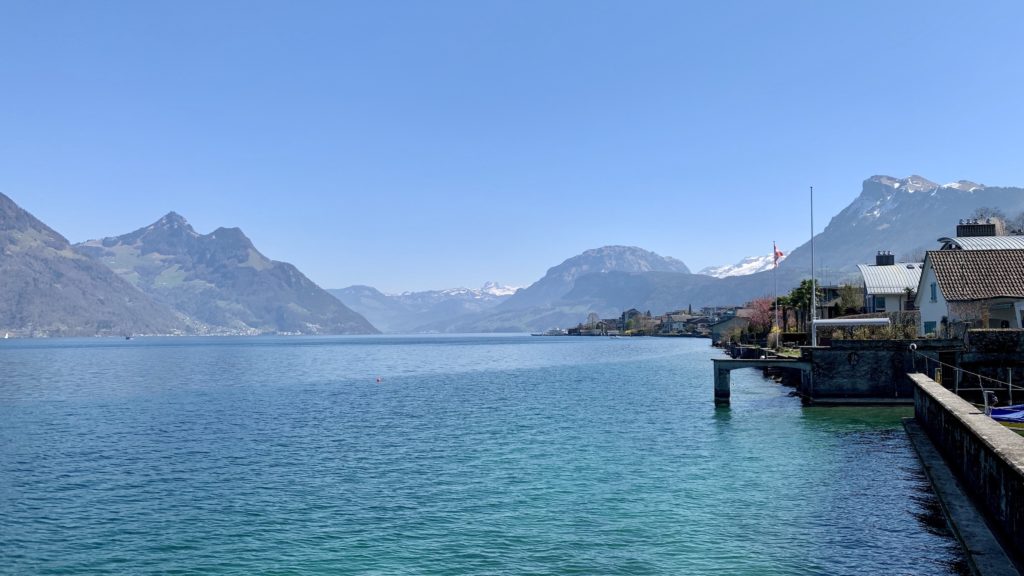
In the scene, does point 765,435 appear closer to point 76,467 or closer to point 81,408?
point 76,467

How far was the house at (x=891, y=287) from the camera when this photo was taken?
109 metres

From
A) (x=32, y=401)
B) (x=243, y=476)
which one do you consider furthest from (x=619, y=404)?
(x=32, y=401)

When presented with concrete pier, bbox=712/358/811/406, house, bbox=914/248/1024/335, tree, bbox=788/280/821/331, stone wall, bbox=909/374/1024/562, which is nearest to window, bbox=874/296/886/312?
tree, bbox=788/280/821/331

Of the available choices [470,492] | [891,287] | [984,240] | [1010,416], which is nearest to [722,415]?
[1010,416]

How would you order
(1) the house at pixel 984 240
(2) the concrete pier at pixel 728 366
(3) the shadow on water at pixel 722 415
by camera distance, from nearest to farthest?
(3) the shadow on water at pixel 722 415 → (2) the concrete pier at pixel 728 366 → (1) the house at pixel 984 240

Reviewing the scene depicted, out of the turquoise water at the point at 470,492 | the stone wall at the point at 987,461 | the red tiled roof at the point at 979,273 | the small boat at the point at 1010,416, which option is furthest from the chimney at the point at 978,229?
the small boat at the point at 1010,416

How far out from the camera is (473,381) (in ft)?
394

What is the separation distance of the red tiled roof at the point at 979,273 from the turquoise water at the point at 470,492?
565 inches

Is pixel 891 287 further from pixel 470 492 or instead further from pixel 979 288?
pixel 470 492

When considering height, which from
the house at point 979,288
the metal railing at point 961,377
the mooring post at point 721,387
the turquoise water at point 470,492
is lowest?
the turquoise water at point 470,492

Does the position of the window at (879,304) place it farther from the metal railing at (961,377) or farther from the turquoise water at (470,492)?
the metal railing at (961,377)

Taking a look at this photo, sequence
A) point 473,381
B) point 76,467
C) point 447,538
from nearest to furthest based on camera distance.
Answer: point 447,538
point 76,467
point 473,381

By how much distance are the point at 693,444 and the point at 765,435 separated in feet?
22.3

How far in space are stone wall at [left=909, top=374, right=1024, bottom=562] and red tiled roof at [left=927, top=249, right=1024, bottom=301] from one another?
93.0 feet
